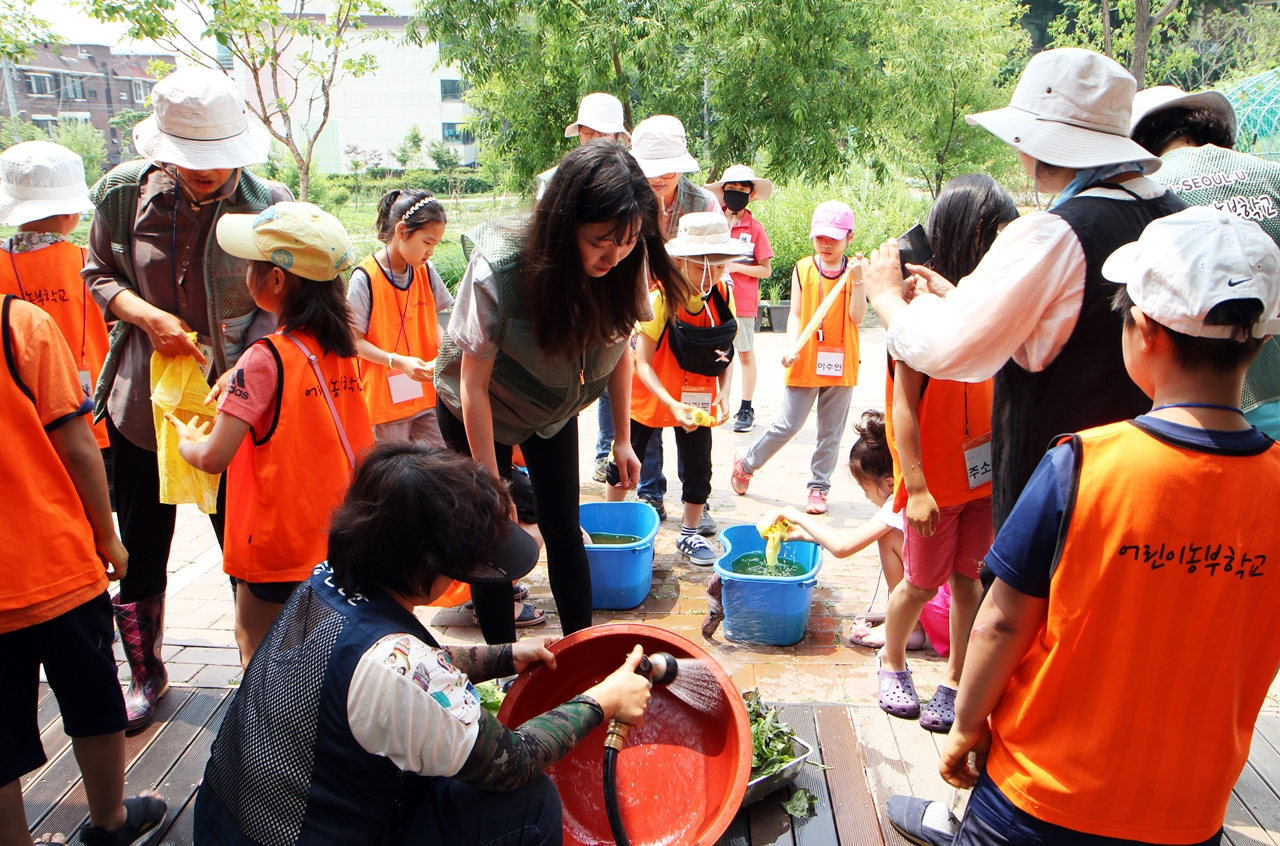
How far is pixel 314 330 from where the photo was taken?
7.87 feet

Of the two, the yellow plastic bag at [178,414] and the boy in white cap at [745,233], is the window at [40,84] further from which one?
the yellow plastic bag at [178,414]

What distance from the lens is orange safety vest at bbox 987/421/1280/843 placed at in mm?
1377

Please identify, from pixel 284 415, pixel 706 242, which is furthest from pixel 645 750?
pixel 706 242

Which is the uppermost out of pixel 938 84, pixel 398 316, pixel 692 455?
pixel 938 84

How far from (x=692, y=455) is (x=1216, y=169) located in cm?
254

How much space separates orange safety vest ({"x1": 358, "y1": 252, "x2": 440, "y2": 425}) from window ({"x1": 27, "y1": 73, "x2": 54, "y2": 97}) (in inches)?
1853

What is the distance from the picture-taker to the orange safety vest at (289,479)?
2.34 m

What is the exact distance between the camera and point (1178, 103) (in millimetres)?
2514

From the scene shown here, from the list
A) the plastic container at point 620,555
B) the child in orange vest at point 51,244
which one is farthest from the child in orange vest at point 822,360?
the child in orange vest at point 51,244

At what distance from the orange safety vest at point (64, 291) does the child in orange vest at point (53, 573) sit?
1.88 meters

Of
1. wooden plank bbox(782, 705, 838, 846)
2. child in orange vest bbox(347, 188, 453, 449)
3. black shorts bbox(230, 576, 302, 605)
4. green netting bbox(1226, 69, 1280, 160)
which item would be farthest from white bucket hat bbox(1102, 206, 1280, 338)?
child in orange vest bbox(347, 188, 453, 449)

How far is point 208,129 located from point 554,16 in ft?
17.7

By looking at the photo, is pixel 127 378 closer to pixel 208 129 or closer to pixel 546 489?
pixel 208 129

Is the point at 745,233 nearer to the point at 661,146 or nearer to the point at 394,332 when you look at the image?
the point at 661,146
